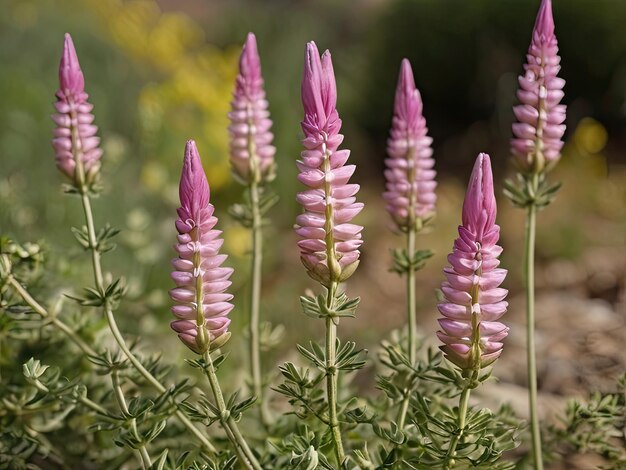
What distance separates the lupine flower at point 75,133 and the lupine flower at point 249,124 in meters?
0.36

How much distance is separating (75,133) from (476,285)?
38.3 inches

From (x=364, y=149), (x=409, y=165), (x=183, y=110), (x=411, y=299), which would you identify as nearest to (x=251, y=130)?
(x=409, y=165)

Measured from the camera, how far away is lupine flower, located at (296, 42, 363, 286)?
141cm

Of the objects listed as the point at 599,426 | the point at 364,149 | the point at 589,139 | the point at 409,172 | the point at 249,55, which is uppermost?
the point at 364,149

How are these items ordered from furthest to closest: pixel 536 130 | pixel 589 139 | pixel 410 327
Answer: pixel 589 139 → pixel 410 327 → pixel 536 130

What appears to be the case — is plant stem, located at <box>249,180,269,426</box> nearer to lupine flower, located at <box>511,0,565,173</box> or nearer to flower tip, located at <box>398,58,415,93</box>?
flower tip, located at <box>398,58,415,93</box>

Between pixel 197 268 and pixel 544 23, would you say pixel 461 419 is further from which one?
pixel 544 23

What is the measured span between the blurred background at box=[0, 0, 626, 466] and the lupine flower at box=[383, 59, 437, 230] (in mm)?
911

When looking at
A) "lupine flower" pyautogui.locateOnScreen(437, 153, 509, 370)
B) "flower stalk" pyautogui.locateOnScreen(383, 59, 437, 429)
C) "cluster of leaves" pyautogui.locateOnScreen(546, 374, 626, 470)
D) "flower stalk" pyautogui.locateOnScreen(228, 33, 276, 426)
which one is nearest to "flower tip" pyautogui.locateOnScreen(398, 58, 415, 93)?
"flower stalk" pyautogui.locateOnScreen(383, 59, 437, 429)

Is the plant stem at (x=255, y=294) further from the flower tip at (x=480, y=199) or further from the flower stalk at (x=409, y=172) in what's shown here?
the flower tip at (x=480, y=199)

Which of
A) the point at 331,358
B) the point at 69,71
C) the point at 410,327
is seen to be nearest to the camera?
the point at 331,358

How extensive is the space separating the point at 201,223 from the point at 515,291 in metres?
3.63

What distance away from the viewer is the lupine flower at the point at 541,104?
174cm

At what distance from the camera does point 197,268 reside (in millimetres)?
1445
